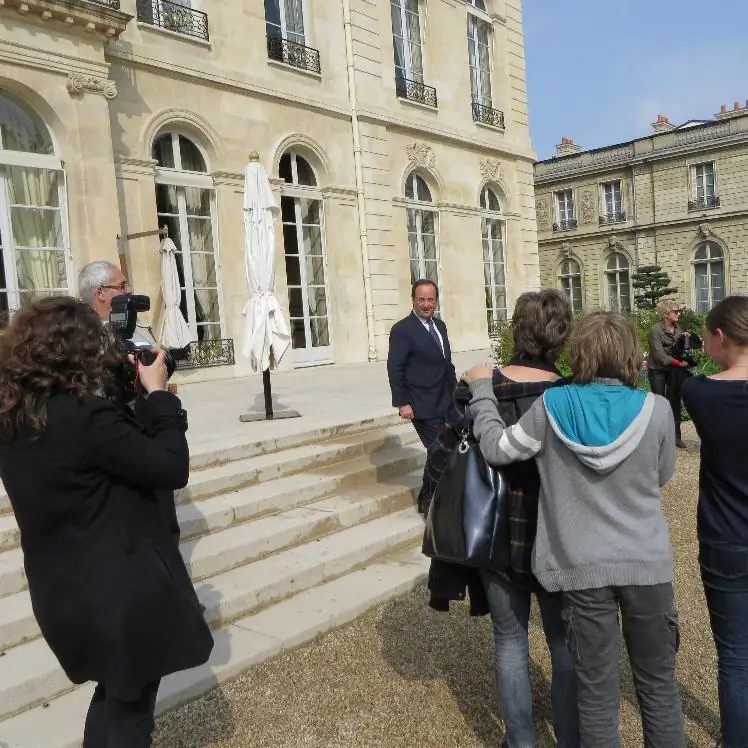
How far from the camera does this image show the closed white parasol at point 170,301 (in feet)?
35.6

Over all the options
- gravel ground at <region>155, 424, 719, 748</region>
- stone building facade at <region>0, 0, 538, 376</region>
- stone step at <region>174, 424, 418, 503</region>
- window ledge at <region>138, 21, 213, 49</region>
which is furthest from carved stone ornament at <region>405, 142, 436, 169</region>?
gravel ground at <region>155, 424, 719, 748</region>

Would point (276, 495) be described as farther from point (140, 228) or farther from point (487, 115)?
point (487, 115)

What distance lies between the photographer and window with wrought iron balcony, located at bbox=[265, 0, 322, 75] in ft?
42.6

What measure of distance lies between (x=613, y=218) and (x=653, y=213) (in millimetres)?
2072

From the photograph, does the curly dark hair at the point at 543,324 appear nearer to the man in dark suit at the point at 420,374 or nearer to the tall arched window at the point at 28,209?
the man in dark suit at the point at 420,374

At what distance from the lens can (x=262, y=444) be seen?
5719 millimetres

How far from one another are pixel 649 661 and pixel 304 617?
220 centimetres

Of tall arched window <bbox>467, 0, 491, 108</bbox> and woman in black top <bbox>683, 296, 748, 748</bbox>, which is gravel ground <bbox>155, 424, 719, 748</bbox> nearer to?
woman in black top <bbox>683, 296, 748, 748</bbox>

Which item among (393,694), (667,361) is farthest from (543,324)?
(667,361)

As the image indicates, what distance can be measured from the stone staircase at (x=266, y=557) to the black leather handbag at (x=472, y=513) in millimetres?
1582

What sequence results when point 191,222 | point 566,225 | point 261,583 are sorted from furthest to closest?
point 566,225 < point 191,222 < point 261,583

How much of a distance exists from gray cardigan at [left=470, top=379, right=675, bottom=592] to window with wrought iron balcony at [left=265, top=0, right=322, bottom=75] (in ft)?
40.4

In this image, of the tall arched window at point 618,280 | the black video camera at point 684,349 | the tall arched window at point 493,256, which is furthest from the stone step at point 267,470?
the tall arched window at point 618,280

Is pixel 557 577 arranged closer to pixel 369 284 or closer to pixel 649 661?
pixel 649 661
